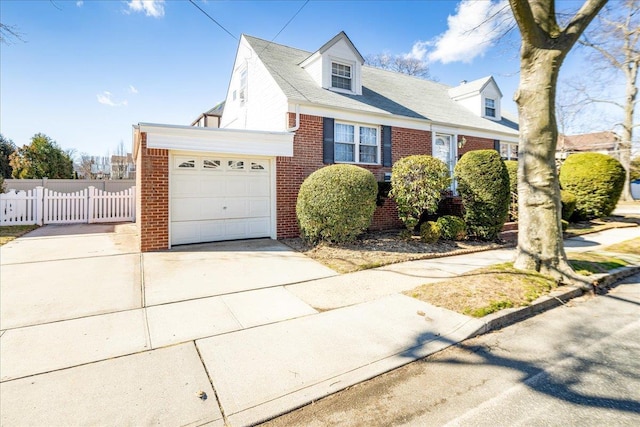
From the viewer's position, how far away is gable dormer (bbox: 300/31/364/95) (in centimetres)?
1113

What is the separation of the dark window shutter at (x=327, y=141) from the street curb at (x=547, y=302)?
676 centimetres

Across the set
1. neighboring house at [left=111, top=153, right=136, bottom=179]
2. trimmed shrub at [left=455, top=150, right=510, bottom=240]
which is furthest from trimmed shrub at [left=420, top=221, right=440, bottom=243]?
neighboring house at [left=111, top=153, right=136, bottom=179]

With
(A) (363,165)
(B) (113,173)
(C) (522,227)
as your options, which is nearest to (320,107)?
(A) (363,165)

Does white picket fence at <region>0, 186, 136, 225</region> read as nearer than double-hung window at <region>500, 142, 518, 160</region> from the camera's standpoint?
Yes

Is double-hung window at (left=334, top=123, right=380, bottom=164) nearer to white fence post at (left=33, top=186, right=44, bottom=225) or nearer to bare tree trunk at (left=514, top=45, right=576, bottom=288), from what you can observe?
bare tree trunk at (left=514, top=45, right=576, bottom=288)

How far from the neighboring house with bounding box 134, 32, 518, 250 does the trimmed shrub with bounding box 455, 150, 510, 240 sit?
2707 millimetres

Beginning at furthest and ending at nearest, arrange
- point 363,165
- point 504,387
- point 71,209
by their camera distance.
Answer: point 71,209 < point 363,165 < point 504,387

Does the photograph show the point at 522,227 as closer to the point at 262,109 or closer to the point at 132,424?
the point at 132,424

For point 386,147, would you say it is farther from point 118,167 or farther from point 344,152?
point 118,167

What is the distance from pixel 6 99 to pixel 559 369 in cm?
1374

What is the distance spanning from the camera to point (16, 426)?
2170mm

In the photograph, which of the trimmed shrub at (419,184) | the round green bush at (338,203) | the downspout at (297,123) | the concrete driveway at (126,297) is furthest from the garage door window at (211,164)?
the trimmed shrub at (419,184)

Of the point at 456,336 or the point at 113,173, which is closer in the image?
the point at 456,336

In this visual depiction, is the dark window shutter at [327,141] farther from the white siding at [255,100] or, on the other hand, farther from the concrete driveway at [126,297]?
the concrete driveway at [126,297]
